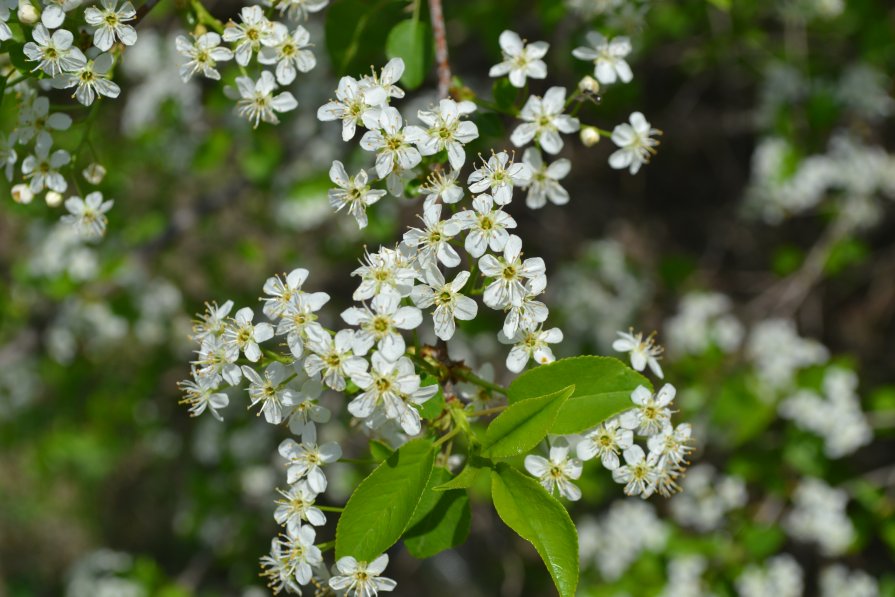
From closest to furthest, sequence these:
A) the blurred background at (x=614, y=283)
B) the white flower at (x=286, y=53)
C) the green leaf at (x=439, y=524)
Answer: the green leaf at (x=439, y=524) → the white flower at (x=286, y=53) → the blurred background at (x=614, y=283)

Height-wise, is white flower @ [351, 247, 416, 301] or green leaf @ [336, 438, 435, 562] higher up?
white flower @ [351, 247, 416, 301]

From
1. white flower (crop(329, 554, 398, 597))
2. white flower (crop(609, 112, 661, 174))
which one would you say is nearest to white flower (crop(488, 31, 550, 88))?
white flower (crop(609, 112, 661, 174))

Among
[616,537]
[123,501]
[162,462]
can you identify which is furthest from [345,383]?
[123,501]

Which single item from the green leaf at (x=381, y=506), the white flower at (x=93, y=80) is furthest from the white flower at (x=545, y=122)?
the white flower at (x=93, y=80)

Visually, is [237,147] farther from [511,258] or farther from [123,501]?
[123,501]

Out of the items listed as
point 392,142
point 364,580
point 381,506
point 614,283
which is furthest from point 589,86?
point 614,283

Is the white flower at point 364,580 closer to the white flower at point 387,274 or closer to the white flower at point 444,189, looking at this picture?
the white flower at point 387,274

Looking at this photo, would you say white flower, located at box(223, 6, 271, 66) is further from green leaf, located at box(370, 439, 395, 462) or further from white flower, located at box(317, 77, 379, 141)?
green leaf, located at box(370, 439, 395, 462)
